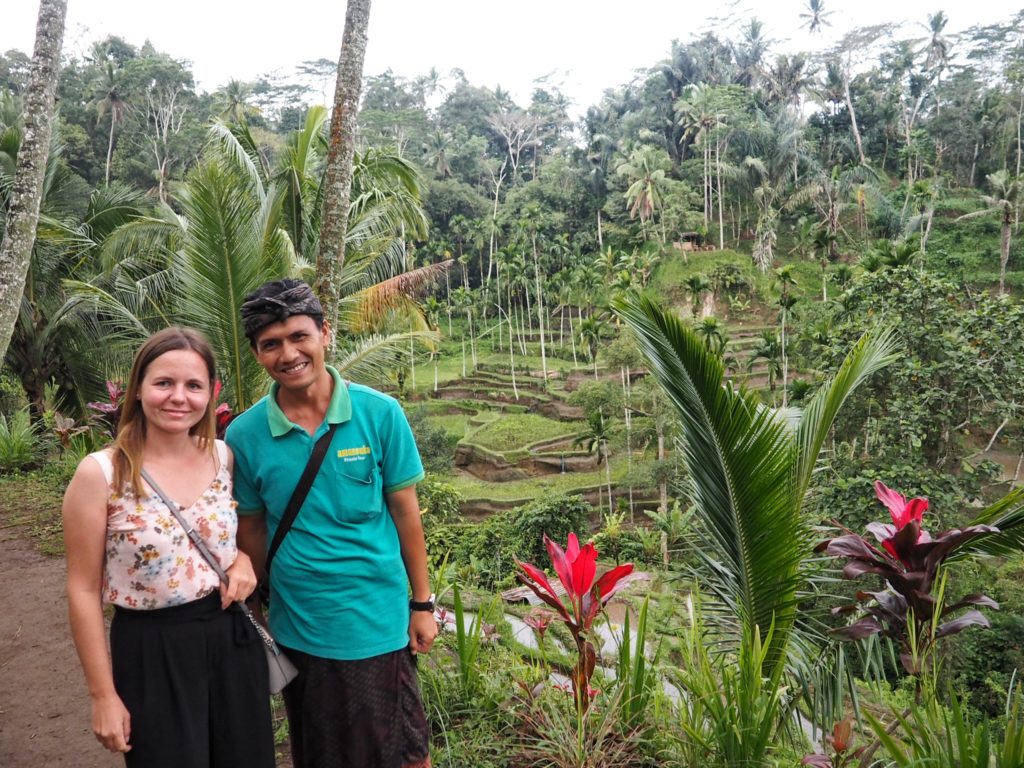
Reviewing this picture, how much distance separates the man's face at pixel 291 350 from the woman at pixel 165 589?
5.0 inches

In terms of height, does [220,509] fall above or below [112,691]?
above

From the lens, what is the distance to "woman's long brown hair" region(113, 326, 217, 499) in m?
1.48

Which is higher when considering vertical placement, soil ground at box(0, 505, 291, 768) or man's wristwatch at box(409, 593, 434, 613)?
man's wristwatch at box(409, 593, 434, 613)

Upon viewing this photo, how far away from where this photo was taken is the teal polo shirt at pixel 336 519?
5.39 ft

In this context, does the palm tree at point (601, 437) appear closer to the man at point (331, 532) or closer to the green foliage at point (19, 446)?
the green foliage at point (19, 446)

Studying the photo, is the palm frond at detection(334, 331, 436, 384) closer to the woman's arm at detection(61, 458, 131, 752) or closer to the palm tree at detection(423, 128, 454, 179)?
the woman's arm at detection(61, 458, 131, 752)

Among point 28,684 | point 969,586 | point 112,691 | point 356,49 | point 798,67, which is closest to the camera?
point 112,691

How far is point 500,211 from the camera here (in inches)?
1563

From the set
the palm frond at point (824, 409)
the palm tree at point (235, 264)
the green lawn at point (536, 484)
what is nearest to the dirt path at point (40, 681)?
the palm tree at point (235, 264)

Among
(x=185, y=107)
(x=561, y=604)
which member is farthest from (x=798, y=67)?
(x=561, y=604)

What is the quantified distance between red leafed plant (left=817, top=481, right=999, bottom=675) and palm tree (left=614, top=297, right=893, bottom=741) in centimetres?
17

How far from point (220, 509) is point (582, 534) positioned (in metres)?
13.9

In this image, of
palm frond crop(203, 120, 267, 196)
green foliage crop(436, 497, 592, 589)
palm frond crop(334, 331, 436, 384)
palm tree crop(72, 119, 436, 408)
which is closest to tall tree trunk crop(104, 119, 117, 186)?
palm tree crop(72, 119, 436, 408)

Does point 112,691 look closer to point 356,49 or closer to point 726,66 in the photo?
point 356,49
